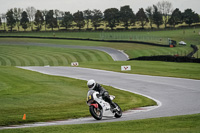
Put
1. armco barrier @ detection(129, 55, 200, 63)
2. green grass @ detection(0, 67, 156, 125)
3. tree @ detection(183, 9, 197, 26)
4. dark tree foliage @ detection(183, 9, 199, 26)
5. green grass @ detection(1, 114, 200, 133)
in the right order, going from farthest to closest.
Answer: dark tree foliage @ detection(183, 9, 199, 26)
tree @ detection(183, 9, 197, 26)
armco barrier @ detection(129, 55, 200, 63)
green grass @ detection(0, 67, 156, 125)
green grass @ detection(1, 114, 200, 133)

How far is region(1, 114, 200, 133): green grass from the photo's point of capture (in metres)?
10.8

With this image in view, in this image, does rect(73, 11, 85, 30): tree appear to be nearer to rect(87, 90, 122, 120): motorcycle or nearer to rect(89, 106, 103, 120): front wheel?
rect(87, 90, 122, 120): motorcycle

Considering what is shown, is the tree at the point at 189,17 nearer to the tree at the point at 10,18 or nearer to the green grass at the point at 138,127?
the tree at the point at 10,18

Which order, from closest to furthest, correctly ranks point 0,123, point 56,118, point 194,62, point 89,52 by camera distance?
point 0,123
point 56,118
point 194,62
point 89,52

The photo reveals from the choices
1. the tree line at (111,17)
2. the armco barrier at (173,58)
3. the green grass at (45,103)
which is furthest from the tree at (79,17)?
the green grass at (45,103)

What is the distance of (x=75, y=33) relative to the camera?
434 ft

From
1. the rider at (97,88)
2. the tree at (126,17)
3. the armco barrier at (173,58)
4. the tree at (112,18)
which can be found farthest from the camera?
the tree at (112,18)

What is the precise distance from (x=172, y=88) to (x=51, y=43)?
3068 inches

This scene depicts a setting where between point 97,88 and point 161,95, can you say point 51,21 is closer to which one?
point 161,95

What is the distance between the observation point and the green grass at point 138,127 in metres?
10.8

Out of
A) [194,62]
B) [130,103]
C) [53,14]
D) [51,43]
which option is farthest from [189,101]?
[53,14]

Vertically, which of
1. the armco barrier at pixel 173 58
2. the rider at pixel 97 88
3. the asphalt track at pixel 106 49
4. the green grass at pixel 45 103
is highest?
the rider at pixel 97 88

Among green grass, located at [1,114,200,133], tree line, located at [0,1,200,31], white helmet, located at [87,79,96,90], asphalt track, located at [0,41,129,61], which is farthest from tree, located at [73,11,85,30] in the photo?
green grass, located at [1,114,200,133]

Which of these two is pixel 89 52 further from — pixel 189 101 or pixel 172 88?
pixel 189 101
